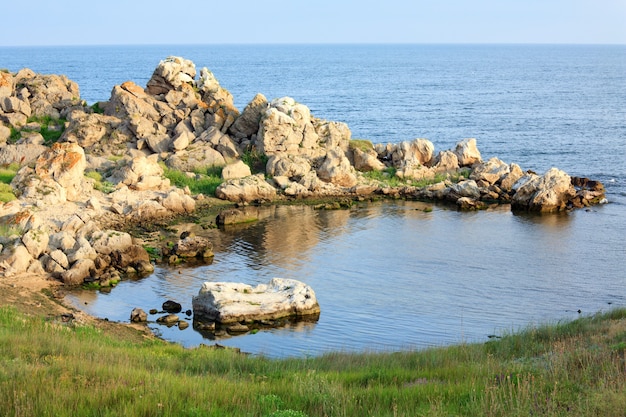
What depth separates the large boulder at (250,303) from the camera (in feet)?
92.9

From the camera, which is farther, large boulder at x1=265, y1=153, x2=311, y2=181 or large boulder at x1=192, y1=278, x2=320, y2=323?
large boulder at x1=265, y1=153, x2=311, y2=181

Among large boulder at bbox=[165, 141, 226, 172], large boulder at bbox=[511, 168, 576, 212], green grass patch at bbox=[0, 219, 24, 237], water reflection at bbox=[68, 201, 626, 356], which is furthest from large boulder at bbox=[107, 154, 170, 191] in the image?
large boulder at bbox=[511, 168, 576, 212]

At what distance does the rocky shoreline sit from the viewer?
42.7 m

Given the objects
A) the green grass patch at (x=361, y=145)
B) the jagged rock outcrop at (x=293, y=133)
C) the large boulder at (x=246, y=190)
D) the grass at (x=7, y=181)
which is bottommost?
the large boulder at (x=246, y=190)

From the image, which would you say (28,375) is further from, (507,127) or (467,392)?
(507,127)

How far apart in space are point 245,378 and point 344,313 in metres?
14.0

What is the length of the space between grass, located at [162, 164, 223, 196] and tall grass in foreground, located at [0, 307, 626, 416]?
2848 cm

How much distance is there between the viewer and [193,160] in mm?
50062

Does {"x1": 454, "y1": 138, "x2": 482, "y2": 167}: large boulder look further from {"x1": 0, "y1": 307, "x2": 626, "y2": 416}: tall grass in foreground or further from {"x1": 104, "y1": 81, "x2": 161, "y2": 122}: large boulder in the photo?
{"x1": 0, "y1": 307, "x2": 626, "y2": 416}: tall grass in foreground

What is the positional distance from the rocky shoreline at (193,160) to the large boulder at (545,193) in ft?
0.24

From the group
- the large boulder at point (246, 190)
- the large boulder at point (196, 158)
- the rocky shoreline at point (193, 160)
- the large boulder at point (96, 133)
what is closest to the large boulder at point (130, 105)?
the rocky shoreline at point (193, 160)

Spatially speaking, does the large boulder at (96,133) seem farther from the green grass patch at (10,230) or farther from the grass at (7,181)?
the green grass patch at (10,230)

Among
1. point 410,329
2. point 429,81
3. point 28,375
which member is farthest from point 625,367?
point 429,81

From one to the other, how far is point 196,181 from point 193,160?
2.41 metres
